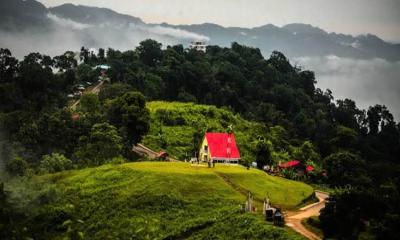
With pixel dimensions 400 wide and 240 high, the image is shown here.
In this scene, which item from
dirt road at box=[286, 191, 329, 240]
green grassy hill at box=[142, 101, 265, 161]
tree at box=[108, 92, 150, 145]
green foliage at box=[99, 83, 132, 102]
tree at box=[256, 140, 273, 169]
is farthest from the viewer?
green foliage at box=[99, 83, 132, 102]

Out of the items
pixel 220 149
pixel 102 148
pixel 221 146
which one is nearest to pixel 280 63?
pixel 221 146

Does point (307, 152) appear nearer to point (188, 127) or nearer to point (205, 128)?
point (205, 128)

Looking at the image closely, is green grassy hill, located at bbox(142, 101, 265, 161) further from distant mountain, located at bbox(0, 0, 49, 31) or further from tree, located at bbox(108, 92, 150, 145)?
distant mountain, located at bbox(0, 0, 49, 31)

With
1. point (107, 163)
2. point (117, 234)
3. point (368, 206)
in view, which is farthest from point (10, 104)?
point (368, 206)

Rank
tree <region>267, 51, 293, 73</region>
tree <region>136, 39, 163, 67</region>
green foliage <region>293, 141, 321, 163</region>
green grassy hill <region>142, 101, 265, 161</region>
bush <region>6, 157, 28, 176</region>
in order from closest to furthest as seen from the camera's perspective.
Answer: bush <region>6, 157, 28, 176</region>
green grassy hill <region>142, 101, 265, 161</region>
green foliage <region>293, 141, 321, 163</region>
tree <region>136, 39, 163, 67</region>
tree <region>267, 51, 293, 73</region>

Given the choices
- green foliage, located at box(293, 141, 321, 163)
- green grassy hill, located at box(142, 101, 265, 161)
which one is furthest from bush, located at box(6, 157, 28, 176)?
green foliage, located at box(293, 141, 321, 163)

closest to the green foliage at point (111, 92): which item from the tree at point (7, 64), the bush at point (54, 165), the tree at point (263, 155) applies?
the tree at point (7, 64)

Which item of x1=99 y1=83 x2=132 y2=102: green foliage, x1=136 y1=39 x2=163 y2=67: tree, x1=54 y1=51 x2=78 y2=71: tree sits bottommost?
x1=99 y1=83 x2=132 y2=102: green foliage

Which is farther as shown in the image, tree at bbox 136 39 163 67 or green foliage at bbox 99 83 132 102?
tree at bbox 136 39 163 67
